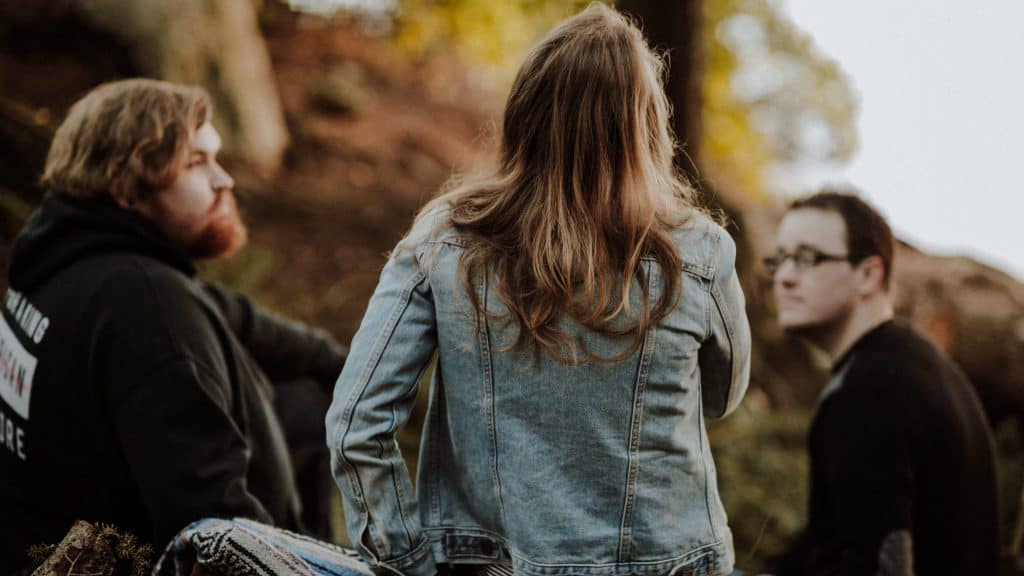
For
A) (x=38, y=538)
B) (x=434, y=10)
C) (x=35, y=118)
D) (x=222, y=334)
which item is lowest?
(x=38, y=538)

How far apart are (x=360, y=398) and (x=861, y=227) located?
106 inches

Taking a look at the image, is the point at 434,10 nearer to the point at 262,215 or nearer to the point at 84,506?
the point at 262,215

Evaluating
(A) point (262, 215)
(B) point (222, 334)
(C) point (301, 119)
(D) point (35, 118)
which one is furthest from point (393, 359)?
(C) point (301, 119)

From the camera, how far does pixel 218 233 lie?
329 cm

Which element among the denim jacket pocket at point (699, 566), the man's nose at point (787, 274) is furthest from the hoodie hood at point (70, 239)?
the man's nose at point (787, 274)

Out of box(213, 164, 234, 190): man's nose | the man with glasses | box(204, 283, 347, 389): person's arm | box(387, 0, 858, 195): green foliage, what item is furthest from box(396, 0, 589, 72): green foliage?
box(213, 164, 234, 190): man's nose

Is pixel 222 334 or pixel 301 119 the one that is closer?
pixel 222 334

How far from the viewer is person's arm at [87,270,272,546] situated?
261 centimetres

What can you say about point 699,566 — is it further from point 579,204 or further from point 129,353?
point 129,353

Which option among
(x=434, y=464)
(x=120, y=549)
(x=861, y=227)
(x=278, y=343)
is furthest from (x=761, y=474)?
(x=120, y=549)

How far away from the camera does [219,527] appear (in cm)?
211

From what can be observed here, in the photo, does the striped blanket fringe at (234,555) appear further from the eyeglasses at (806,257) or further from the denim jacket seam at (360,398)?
the eyeglasses at (806,257)

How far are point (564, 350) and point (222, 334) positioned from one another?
145 centimetres

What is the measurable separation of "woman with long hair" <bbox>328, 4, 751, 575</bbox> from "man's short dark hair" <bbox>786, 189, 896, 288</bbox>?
2.01 metres
